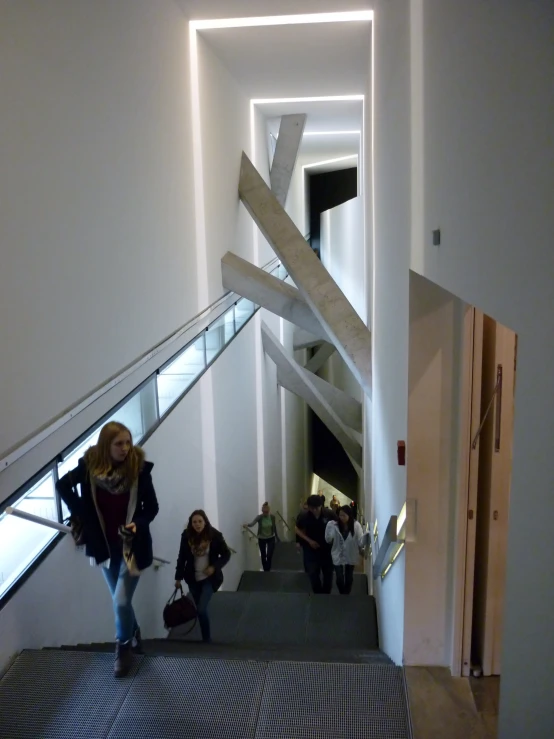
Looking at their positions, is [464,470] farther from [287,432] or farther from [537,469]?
[287,432]

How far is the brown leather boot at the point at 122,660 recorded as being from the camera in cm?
310

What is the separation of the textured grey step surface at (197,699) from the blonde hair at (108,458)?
970 millimetres

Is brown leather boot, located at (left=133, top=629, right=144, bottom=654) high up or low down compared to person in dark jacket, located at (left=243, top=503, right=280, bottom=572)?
up

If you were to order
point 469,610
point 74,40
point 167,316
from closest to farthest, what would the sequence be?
point 469,610, point 74,40, point 167,316

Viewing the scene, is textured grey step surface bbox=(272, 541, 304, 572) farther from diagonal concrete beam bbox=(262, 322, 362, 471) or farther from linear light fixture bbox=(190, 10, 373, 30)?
linear light fixture bbox=(190, 10, 373, 30)

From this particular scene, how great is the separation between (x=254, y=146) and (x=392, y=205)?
5.88 metres

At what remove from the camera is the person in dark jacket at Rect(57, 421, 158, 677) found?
123 inches

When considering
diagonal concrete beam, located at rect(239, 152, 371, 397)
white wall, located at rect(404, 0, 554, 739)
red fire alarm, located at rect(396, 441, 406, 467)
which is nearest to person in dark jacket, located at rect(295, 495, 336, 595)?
diagonal concrete beam, located at rect(239, 152, 371, 397)

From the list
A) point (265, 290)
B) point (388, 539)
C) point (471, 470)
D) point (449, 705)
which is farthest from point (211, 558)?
point (265, 290)

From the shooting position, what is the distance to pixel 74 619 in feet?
12.1

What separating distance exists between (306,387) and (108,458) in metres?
8.40

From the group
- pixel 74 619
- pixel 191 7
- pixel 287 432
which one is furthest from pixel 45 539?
pixel 287 432

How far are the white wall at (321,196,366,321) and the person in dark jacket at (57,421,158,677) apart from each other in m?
7.30

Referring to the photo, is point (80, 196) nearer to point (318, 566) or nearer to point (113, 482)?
point (113, 482)
